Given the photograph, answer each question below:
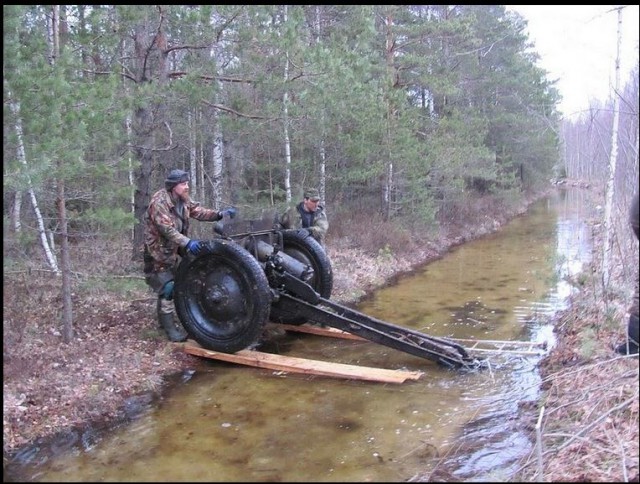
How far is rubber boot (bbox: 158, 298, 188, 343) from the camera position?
23.5 ft

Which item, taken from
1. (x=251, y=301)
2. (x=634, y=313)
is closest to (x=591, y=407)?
(x=634, y=313)

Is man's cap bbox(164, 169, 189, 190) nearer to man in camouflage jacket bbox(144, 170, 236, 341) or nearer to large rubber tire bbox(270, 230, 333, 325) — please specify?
man in camouflage jacket bbox(144, 170, 236, 341)

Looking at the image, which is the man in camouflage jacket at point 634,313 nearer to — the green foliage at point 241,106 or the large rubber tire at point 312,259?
the large rubber tire at point 312,259

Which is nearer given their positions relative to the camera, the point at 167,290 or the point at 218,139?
the point at 167,290

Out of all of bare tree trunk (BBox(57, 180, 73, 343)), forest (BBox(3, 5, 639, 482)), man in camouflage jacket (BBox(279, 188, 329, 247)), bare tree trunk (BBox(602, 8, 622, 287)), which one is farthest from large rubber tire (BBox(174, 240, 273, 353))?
bare tree trunk (BBox(602, 8, 622, 287))

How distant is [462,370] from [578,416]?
6.08 ft

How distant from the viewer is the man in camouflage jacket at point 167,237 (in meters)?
6.80

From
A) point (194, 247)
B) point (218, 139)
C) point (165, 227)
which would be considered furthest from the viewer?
point (218, 139)

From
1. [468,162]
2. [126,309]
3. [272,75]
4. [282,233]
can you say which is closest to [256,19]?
[272,75]

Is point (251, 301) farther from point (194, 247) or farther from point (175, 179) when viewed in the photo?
point (175, 179)

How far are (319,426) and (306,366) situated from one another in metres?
1.26

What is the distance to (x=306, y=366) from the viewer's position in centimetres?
632

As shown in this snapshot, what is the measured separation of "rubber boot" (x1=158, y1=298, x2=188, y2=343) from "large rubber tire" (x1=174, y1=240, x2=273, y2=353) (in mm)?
320

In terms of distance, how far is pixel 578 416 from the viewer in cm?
452
